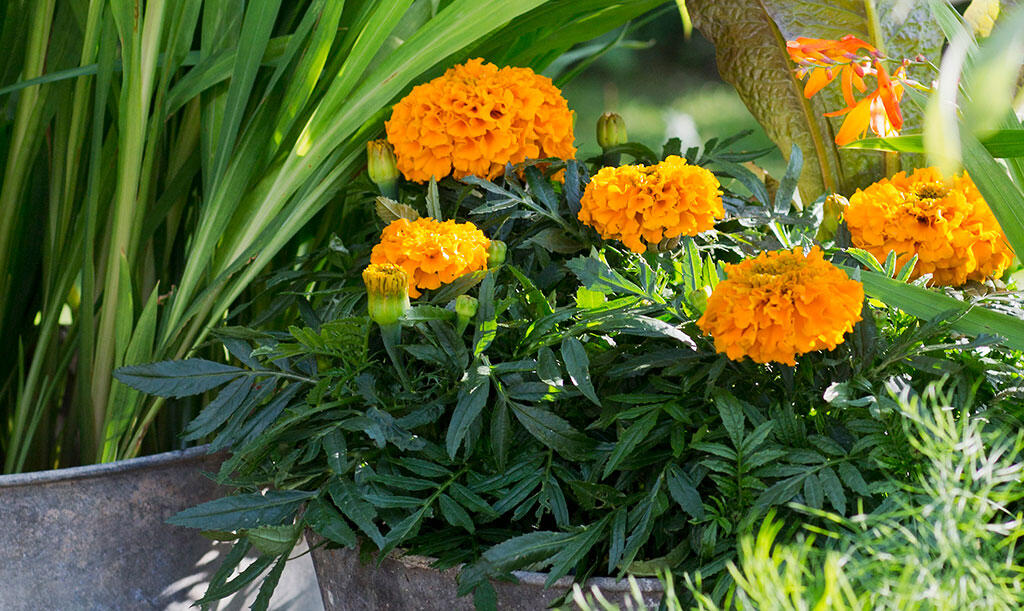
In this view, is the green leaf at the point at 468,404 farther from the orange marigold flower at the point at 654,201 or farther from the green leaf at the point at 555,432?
the orange marigold flower at the point at 654,201

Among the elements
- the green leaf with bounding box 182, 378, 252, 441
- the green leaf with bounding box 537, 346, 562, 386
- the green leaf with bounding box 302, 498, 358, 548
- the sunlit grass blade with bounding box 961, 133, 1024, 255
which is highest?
the sunlit grass blade with bounding box 961, 133, 1024, 255

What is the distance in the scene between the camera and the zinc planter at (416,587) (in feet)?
2.02

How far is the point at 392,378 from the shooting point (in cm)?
72

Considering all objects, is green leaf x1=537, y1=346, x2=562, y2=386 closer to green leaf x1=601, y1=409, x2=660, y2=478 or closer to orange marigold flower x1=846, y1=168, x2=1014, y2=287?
green leaf x1=601, y1=409, x2=660, y2=478

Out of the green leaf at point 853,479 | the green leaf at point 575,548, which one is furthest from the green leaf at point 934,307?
the green leaf at point 575,548

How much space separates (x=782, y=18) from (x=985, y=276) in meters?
0.36

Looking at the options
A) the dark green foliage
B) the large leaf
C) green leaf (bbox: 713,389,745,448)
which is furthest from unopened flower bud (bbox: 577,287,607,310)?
the large leaf

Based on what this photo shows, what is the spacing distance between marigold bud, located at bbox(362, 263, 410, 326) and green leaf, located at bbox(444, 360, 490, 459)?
2.6 inches

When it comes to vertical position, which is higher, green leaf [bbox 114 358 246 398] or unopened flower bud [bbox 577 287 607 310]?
unopened flower bud [bbox 577 287 607 310]

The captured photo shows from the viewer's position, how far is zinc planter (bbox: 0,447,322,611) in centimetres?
75

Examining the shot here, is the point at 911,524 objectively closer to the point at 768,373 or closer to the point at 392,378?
the point at 768,373

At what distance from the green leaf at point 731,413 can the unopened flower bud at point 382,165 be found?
0.36 meters

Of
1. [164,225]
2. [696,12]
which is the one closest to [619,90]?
[696,12]

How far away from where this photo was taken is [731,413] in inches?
24.1
